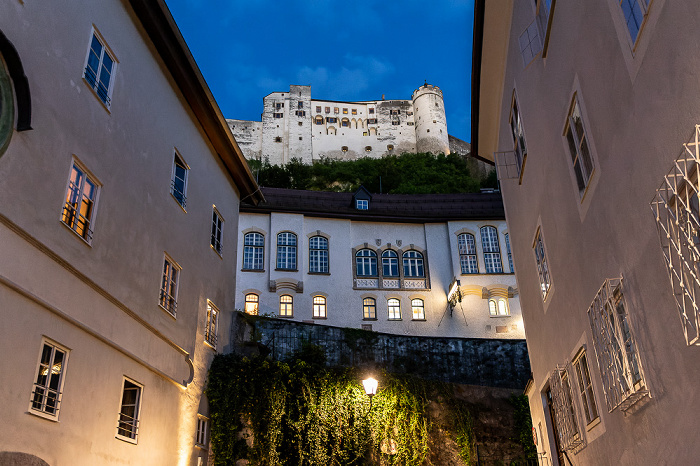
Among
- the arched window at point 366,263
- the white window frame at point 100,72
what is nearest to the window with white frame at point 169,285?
the white window frame at point 100,72

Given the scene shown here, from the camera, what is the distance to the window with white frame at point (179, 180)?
15.5 meters

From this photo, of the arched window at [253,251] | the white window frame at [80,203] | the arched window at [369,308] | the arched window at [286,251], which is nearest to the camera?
the white window frame at [80,203]

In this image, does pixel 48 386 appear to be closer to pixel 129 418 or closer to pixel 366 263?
pixel 129 418

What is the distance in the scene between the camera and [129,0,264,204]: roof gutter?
44.6ft

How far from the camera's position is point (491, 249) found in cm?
3369

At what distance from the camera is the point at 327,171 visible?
232ft

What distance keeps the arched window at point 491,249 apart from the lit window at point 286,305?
1045 cm

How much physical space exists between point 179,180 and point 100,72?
173 inches

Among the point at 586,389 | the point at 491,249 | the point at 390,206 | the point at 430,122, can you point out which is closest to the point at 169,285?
the point at 586,389

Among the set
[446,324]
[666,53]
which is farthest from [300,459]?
[446,324]

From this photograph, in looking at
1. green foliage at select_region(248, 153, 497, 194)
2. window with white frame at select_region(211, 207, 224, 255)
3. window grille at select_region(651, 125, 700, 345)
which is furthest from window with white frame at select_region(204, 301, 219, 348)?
green foliage at select_region(248, 153, 497, 194)

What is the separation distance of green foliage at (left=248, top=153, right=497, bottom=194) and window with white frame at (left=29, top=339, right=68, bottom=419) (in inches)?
1910

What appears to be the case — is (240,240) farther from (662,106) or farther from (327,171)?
(327,171)

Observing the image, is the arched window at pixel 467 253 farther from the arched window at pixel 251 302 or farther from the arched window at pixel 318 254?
the arched window at pixel 251 302
